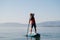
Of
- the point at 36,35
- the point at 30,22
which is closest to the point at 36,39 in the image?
the point at 36,35

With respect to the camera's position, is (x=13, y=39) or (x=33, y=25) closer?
(x=33, y=25)

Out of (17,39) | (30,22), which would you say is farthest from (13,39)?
(30,22)

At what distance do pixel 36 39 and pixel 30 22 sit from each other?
2.10 ft

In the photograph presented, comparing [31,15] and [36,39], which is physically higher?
[31,15]

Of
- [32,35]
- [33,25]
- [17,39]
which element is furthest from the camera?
[17,39]

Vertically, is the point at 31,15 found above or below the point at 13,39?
above

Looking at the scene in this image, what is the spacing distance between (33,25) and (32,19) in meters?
0.19

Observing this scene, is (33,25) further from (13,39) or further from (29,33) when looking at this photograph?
(13,39)

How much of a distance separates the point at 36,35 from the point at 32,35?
0.11 meters

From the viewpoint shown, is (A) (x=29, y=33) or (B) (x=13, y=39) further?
(B) (x=13, y=39)

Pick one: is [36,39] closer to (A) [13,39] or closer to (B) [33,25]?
(B) [33,25]

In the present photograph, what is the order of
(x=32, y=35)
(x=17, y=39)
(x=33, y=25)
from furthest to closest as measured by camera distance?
(x=17, y=39) < (x=33, y=25) < (x=32, y=35)

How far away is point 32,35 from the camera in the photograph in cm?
656

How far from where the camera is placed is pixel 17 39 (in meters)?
18.6
